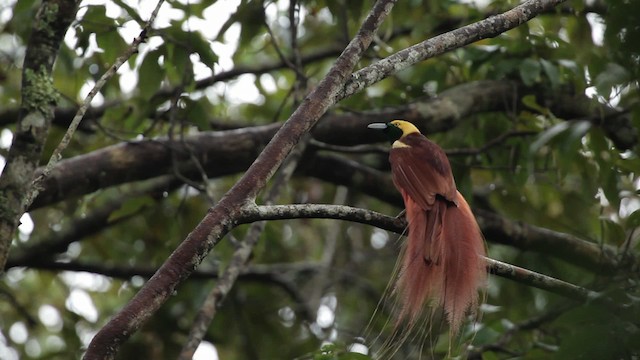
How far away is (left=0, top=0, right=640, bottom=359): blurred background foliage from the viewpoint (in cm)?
451

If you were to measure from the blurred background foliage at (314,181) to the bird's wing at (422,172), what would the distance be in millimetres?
589

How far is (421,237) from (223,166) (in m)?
1.90

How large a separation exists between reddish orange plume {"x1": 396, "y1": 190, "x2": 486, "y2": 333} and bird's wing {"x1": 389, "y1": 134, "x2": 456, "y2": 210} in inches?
5.9

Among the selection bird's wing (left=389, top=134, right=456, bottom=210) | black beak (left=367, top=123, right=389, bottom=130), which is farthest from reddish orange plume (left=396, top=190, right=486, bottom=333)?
black beak (left=367, top=123, right=389, bottom=130)

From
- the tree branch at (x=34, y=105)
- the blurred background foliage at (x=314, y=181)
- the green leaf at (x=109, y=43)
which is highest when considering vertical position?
the tree branch at (x=34, y=105)

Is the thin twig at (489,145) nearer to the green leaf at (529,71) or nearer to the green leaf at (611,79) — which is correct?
the green leaf at (529,71)

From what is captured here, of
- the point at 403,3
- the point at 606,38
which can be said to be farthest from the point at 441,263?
the point at 403,3

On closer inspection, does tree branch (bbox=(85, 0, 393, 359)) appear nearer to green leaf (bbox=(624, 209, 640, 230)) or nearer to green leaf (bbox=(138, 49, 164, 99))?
green leaf (bbox=(624, 209, 640, 230))

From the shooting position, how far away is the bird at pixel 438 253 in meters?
3.23

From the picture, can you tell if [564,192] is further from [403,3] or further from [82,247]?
[82,247]

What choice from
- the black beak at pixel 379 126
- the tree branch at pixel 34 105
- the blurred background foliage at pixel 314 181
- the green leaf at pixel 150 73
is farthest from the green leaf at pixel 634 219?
the green leaf at pixel 150 73

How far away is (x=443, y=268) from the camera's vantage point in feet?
10.8

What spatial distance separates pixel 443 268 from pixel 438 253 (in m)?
0.07

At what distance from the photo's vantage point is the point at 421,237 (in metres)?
3.41
